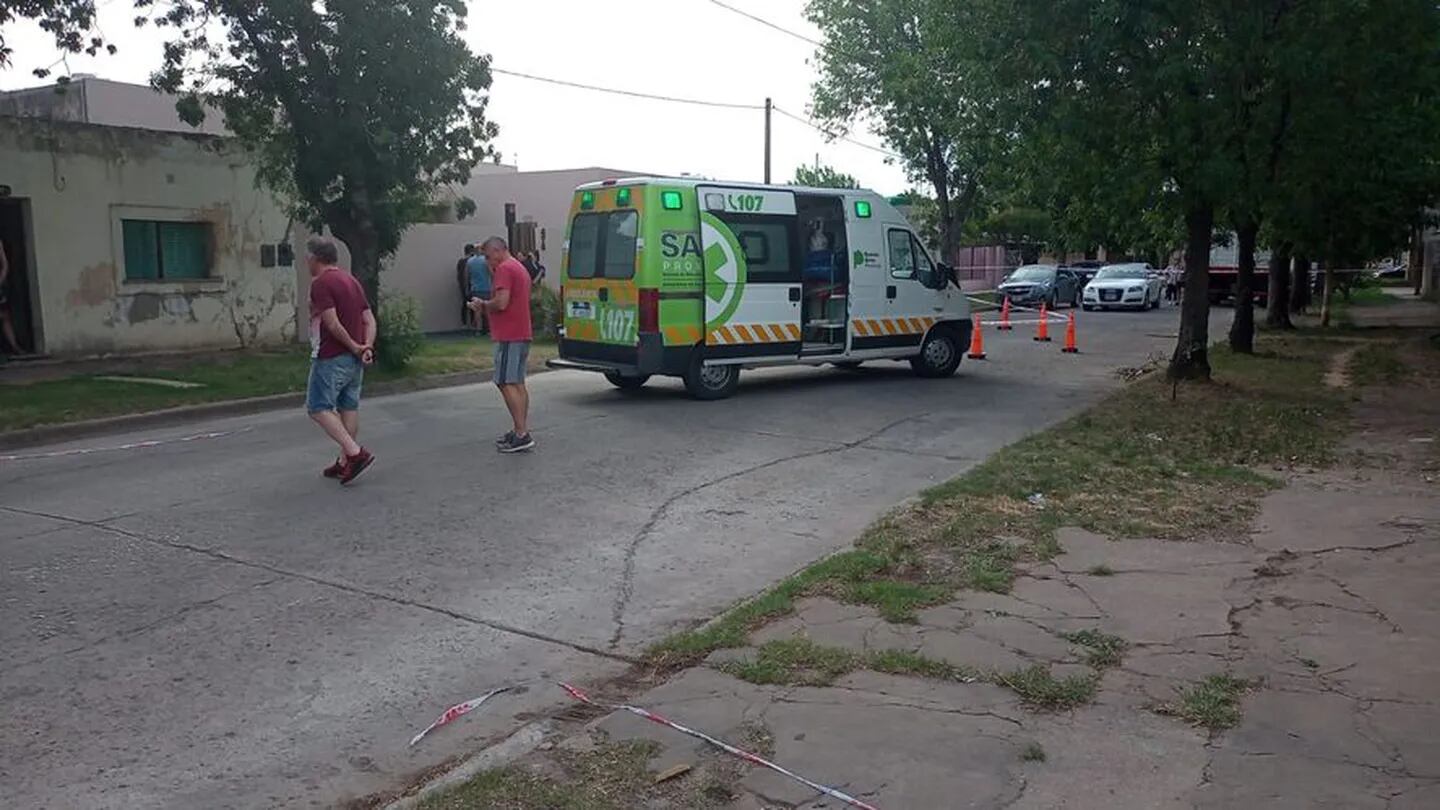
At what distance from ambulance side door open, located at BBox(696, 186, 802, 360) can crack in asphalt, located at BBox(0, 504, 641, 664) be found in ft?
23.6

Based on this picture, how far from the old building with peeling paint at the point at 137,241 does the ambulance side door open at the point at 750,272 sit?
887 centimetres

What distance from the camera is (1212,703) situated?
187 inches

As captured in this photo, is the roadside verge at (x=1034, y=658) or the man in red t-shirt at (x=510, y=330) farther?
the man in red t-shirt at (x=510, y=330)

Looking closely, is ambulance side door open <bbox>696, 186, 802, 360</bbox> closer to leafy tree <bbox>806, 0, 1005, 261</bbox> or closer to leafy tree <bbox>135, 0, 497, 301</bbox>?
leafy tree <bbox>135, 0, 497, 301</bbox>

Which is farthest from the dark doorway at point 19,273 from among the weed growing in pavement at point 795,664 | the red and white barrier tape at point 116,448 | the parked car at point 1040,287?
the parked car at point 1040,287

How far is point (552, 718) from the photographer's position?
15.7 ft

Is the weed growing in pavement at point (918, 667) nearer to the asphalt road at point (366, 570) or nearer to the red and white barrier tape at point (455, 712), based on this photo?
A: the asphalt road at point (366, 570)

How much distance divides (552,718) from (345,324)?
5.05 meters

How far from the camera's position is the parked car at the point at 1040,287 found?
123 ft

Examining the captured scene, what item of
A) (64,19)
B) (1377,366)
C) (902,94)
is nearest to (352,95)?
(64,19)

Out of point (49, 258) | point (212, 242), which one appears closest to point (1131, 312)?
point (212, 242)

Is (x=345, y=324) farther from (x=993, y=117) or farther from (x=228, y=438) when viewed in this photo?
(x=993, y=117)

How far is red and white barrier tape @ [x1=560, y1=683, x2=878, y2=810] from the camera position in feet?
13.1

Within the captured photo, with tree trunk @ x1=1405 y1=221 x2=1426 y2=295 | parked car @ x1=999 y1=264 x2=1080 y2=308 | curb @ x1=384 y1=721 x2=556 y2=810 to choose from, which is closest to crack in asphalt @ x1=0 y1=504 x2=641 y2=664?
curb @ x1=384 y1=721 x2=556 y2=810
